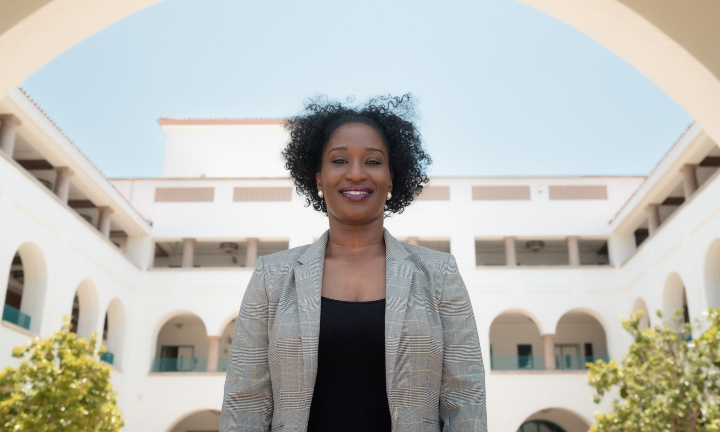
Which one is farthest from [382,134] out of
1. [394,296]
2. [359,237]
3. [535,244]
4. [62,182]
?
[535,244]

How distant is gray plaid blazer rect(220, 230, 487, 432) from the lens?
2.11 meters

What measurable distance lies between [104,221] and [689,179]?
618 inches

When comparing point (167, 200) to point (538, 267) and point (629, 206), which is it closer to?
point (538, 267)

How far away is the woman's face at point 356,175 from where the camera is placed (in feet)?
7.93

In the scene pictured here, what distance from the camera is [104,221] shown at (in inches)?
809

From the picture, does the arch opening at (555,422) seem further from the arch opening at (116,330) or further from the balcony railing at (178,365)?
the arch opening at (116,330)

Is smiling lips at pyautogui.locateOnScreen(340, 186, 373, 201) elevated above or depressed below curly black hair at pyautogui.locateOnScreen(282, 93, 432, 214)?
below

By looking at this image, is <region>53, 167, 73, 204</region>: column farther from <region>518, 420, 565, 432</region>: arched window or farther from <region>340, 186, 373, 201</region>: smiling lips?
<region>518, 420, 565, 432</region>: arched window

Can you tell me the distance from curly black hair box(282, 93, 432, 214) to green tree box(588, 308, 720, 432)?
9.73 meters

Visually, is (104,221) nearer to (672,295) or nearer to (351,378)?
(672,295)

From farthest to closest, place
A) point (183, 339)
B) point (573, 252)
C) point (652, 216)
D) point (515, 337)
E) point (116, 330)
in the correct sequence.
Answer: point (183, 339) < point (515, 337) < point (573, 252) < point (116, 330) < point (652, 216)

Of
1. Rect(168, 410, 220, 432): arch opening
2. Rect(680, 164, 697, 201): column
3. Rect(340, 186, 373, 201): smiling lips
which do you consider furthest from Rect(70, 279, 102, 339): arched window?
Rect(340, 186, 373, 201): smiling lips

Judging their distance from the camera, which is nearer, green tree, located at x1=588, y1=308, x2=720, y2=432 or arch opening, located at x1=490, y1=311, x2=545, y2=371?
green tree, located at x1=588, y1=308, x2=720, y2=432

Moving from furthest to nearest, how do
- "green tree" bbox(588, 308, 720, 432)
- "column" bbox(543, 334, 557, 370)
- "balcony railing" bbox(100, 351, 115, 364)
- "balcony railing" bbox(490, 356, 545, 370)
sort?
"balcony railing" bbox(490, 356, 545, 370), "column" bbox(543, 334, 557, 370), "balcony railing" bbox(100, 351, 115, 364), "green tree" bbox(588, 308, 720, 432)
